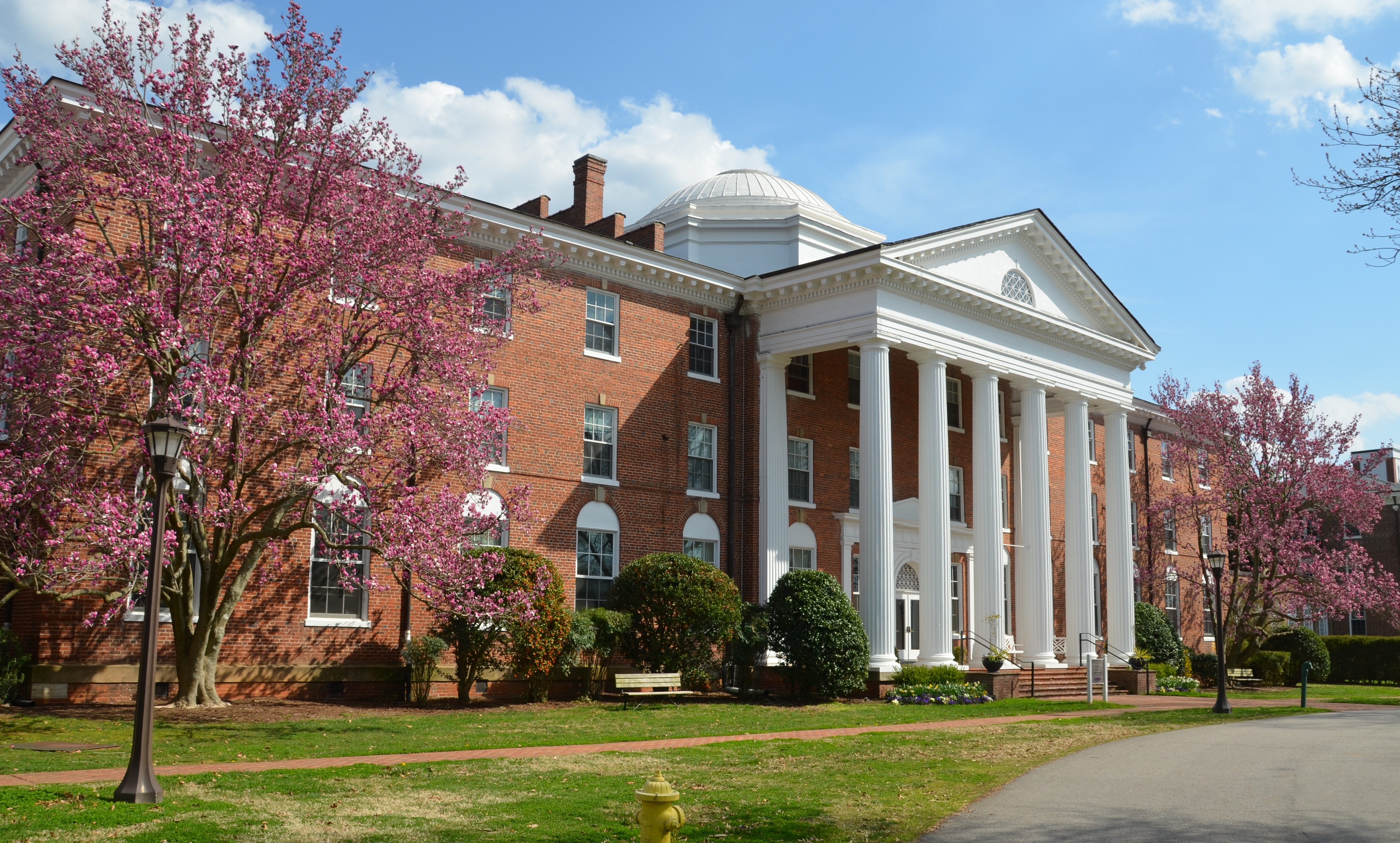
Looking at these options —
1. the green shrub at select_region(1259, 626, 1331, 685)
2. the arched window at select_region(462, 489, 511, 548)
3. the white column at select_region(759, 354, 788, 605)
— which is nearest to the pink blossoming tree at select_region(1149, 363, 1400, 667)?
the green shrub at select_region(1259, 626, 1331, 685)

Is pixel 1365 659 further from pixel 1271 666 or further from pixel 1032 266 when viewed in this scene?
pixel 1032 266

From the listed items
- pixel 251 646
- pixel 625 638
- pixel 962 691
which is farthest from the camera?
pixel 962 691

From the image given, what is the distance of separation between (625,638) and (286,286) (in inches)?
401

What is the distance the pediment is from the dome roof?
20.1ft

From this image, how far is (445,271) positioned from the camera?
23.7m

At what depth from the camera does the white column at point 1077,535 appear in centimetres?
3216

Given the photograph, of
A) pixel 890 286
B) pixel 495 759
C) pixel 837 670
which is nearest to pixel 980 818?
pixel 495 759

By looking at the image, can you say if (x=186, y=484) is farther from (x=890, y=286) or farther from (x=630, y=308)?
(x=890, y=286)

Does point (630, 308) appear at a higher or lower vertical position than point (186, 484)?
higher

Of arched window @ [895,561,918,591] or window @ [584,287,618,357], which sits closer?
window @ [584,287,618,357]

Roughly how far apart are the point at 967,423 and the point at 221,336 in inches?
883

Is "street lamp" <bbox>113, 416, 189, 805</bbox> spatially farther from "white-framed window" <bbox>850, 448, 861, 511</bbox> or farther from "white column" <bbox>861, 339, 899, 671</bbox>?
"white-framed window" <bbox>850, 448, 861, 511</bbox>

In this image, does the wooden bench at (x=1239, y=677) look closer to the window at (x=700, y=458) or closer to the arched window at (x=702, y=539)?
the arched window at (x=702, y=539)

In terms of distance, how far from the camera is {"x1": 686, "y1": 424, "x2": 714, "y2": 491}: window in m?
27.9
